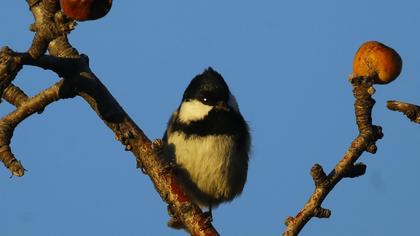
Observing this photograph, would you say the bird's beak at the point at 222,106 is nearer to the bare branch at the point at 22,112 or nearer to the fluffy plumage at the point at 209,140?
the fluffy plumage at the point at 209,140

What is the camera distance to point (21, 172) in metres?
3.00

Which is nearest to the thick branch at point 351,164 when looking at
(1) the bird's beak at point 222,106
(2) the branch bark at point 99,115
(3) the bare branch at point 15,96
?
(2) the branch bark at point 99,115

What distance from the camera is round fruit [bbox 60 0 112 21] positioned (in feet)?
8.56

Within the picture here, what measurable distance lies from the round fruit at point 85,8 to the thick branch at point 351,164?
0.95 meters

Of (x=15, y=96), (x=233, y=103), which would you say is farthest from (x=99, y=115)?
(x=233, y=103)

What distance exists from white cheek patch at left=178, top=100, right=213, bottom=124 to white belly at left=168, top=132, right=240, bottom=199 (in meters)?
0.13

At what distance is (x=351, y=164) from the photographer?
297cm

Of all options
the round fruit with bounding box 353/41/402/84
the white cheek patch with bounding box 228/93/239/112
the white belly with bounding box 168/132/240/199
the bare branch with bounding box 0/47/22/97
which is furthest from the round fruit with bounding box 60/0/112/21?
the white cheek patch with bounding box 228/93/239/112

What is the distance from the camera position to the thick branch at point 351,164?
2820mm

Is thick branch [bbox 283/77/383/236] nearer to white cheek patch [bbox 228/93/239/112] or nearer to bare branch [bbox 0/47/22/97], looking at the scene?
bare branch [bbox 0/47/22/97]

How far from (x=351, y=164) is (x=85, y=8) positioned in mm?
1153

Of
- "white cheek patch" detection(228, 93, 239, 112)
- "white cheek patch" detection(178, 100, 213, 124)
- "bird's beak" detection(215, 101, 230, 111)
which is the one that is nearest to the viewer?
"white cheek patch" detection(178, 100, 213, 124)

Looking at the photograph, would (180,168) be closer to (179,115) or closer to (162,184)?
(179,115)

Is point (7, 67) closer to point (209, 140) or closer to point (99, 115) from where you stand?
point (99, 115)
